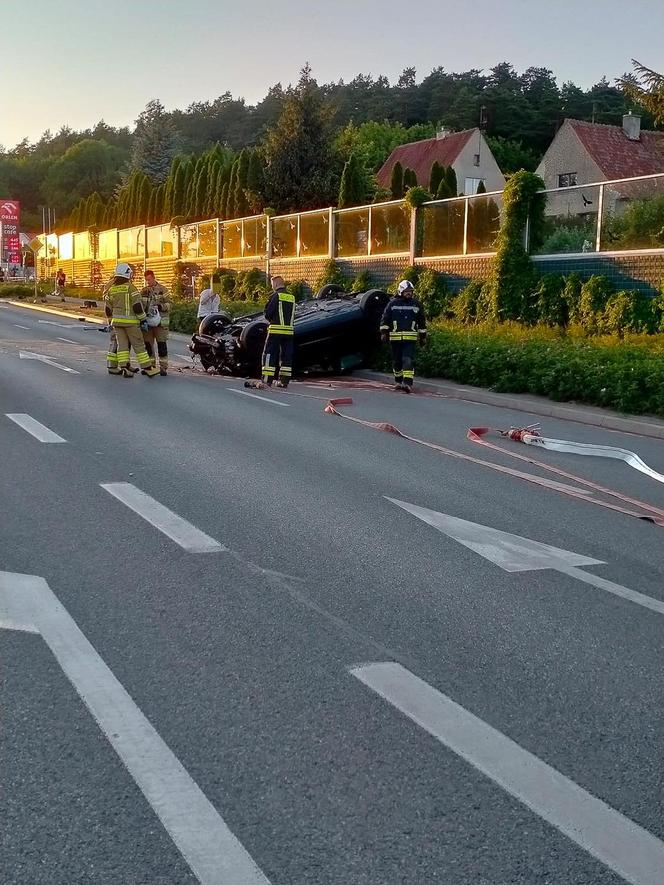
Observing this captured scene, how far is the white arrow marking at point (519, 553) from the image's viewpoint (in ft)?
17.9

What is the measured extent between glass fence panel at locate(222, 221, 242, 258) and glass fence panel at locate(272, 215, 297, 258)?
3546 mm

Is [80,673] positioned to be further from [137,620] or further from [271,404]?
[271,404]

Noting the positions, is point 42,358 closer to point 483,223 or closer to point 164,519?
point 483,223

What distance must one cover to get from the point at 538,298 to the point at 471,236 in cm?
353

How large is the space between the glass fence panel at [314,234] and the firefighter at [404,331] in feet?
48.5

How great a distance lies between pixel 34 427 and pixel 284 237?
24620 mm

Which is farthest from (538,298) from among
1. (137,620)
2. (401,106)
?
(401,106)

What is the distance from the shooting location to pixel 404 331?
16922 millimetres

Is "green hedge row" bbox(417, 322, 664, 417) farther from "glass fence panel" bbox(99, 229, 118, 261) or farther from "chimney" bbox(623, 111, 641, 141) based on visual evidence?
"chimney" bbox(623, 111, 641, 141)

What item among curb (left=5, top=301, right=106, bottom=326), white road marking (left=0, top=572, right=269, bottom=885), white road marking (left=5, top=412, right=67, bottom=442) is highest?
curb (left=5, top=301, right=106, bottom=326)

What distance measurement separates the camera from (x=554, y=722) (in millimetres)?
3703

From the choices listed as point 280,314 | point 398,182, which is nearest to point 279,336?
point 280,314

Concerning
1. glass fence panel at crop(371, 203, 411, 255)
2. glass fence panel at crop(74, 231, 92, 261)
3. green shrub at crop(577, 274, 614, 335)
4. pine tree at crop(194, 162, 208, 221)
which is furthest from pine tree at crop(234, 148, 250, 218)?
green shrub at crop(577, 274, 614, 335)

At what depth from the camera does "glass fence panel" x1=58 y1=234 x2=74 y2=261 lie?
68375 mm
